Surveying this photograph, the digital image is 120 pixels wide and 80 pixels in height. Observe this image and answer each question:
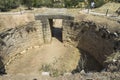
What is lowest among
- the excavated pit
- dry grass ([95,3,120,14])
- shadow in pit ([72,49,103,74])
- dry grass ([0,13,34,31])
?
shadow in pit ([72,49,103,74])

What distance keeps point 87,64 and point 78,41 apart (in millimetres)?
3183

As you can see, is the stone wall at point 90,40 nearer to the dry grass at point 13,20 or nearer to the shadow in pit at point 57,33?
the shadow in pit at point 57,33

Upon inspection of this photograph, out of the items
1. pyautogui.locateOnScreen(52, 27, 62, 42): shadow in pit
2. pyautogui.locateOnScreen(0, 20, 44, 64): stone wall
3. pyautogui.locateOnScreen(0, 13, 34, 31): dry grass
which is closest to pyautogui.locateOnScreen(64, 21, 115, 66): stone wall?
pyautogui.locateOnScreen(52, 27, 62, 42): shadow in pit

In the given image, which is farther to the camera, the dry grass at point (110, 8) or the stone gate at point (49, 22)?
the dry grass at point (110, 8)

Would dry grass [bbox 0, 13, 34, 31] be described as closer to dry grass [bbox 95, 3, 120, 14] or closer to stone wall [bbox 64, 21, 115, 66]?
stone wall [bbox 64, 21, 115, 66]

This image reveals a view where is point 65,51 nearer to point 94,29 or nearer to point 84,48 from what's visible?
point 84,48

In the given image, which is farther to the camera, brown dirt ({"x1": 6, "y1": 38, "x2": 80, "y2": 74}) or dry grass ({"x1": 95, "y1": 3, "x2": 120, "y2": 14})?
dry grass ({"x1": 95, "y1": 3, "x2": 120, "y2": 14})

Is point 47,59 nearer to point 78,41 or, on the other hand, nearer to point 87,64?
point 87,64

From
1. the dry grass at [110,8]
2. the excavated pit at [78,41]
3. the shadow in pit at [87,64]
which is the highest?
the dry grass at [110,8]

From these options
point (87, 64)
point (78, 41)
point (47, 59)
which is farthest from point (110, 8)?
point (47, 59)

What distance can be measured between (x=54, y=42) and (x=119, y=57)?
10.1 m

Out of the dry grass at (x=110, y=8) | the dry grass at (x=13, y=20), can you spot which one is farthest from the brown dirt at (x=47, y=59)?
the dry grass at (x=110, y=8)

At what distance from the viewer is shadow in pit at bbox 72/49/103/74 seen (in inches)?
662

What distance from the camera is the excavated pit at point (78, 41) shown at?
55.9ft
